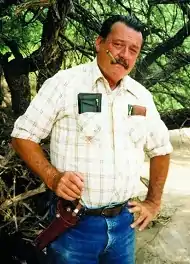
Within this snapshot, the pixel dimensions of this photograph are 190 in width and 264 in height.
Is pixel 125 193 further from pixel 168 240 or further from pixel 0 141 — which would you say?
pixel 168 240

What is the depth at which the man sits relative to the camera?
197 cm

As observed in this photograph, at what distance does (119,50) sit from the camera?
209 centimetres

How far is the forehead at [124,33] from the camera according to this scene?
2.10m

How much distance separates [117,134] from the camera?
6.69 feet

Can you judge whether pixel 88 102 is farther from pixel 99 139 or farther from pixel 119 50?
pixel 119 50

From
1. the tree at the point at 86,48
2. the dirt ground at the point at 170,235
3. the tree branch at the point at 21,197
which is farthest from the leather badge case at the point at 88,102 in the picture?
the dirt ground at the point at 170,235

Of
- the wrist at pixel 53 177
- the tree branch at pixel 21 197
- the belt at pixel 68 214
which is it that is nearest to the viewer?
the wrist at pixel 53 177

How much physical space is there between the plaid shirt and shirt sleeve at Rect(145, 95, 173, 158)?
6 centimetres

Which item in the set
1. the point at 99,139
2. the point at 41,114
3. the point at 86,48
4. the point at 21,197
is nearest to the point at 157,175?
the point at 99,139

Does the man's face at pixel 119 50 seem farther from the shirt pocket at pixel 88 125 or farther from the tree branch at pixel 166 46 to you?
the tree branch at pixel 166 46

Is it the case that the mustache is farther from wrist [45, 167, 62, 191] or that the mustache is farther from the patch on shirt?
wrist [45, 167, 62, 191]

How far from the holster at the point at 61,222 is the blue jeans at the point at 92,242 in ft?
0.09

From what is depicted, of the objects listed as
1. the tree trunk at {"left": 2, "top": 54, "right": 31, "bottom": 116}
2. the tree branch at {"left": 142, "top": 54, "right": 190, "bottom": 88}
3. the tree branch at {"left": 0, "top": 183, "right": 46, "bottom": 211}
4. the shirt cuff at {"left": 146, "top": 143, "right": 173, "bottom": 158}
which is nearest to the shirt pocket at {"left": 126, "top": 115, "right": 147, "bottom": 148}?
the shirt cuff at {"left": 146, "top": 143, "right": 173, "bottom": 158}

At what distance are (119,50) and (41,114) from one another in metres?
0.46
